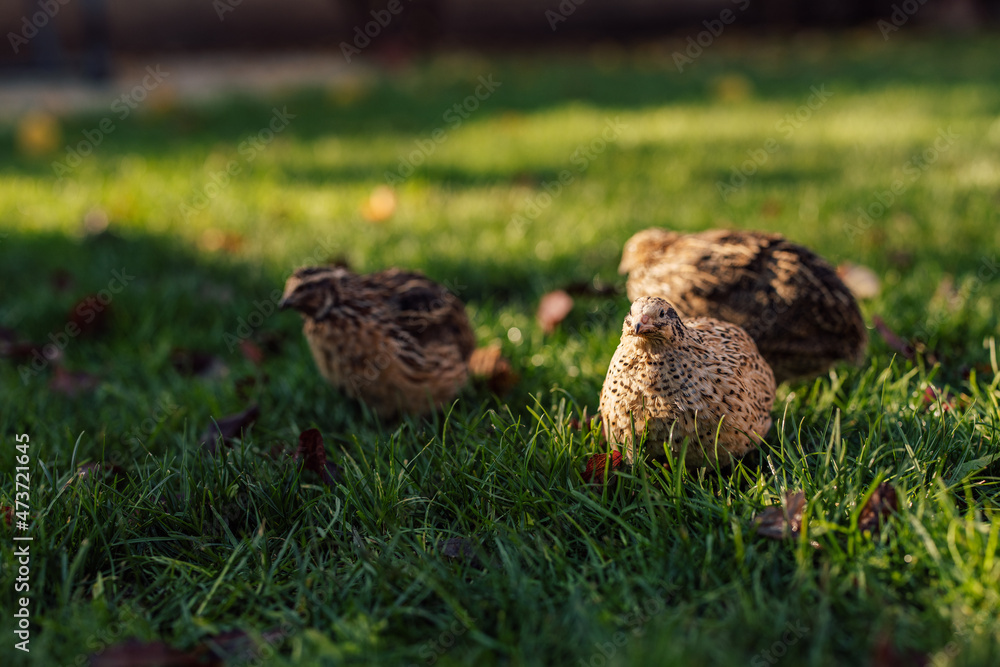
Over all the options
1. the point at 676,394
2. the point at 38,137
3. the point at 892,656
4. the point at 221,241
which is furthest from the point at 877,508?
the point at 38,137

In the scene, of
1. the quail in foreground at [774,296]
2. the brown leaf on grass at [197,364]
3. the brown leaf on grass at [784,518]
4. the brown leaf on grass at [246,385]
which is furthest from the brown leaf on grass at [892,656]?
the brown leaf on grass at [197,364]

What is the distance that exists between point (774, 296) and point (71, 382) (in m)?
2.79

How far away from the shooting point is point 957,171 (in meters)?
5.71

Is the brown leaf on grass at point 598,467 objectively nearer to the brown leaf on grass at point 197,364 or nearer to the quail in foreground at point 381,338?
the quail in foreground at point 381,338

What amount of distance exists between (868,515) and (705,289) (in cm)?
101

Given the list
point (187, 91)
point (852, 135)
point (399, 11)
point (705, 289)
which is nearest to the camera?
point (705, 289)

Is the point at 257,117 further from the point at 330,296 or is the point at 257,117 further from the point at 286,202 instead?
the point at 330,296

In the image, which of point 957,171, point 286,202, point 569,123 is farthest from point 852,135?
point 286,202

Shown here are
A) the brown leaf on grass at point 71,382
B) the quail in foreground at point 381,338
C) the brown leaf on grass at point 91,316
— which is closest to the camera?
the quail in foreground at point 381,338

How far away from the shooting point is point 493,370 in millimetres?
3229

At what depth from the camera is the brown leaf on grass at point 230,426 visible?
9.48 feet

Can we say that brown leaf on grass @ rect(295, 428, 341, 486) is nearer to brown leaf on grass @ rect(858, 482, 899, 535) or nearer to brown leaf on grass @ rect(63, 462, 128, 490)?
brown leaf on grass @ rect(63, 462, 128, 490)

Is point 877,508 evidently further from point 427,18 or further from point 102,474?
point 427,18

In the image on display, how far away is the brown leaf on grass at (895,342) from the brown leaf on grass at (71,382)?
124 inches
